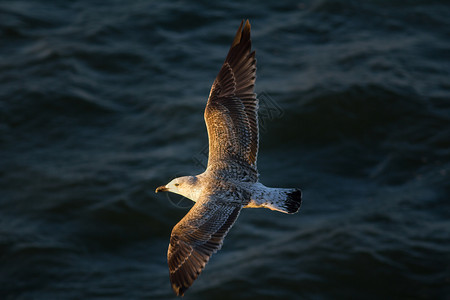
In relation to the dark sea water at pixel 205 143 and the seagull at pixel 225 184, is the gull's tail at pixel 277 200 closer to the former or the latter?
the seagull at pixel 225 184

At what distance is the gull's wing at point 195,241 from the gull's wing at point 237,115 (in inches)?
42.9

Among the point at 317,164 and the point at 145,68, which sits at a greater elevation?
the point at 145,68

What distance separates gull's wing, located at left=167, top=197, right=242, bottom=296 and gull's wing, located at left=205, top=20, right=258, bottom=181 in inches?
42.9

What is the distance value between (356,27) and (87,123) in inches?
335

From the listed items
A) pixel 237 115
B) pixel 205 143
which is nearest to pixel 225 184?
pixel 237 115

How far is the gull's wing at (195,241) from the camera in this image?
692 cm

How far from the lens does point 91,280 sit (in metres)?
13.0

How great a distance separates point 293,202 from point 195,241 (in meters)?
1.46

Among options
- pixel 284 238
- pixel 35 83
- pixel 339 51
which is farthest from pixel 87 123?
pixel 339 51

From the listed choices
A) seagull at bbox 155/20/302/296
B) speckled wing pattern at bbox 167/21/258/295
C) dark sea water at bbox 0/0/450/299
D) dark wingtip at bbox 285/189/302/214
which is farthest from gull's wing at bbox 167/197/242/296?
dark sea water at bbox 0/0/450/299

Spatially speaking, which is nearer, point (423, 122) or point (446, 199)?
point (446, 199)

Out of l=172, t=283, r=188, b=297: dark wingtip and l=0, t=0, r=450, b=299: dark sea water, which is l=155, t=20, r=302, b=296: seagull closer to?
l=172, t=283, r=188, b=297: dark wingtip

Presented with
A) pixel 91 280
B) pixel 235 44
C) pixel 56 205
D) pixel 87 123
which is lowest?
pixel 91 280

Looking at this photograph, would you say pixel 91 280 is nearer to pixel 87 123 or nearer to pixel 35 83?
pixel 87 123
